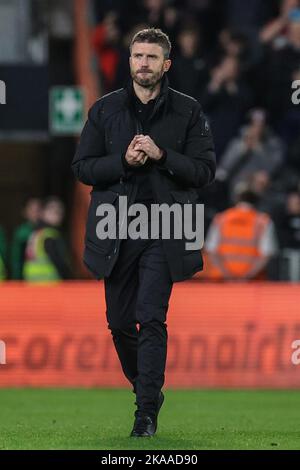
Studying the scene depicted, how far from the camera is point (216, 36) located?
20.1m

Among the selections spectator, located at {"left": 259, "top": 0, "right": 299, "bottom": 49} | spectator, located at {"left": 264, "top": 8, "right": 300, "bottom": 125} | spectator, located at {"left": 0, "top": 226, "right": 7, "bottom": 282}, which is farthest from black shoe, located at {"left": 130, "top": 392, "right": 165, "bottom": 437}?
spectator, located at {"left": 259, "top": 0, "right": 299, "bottom": 49}

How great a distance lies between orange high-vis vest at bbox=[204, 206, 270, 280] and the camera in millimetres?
16500

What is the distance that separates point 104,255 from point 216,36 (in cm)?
1123

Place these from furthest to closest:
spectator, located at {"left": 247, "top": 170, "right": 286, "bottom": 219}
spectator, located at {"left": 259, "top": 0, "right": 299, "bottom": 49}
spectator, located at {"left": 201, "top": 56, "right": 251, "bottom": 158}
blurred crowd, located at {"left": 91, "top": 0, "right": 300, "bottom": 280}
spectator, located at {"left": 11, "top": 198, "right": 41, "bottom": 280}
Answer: spectator, located at {"left": 259, "top": 0, "right": 299, "bottom": 49}, spectator, located at {"left": 201, "top": 56, "right": 251, "bottom": 158}, blurred crowd, located at {"left": 91, "top": 0, "right": 300, "bottom": 280}, spectator, located at {"left": 11, "top": 198, "right": 41, "bottom": 280}, spectator, located at {"left": 247, "top": 170, "right": 286, "bottom": 219}

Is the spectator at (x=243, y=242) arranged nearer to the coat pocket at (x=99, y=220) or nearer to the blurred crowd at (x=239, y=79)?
the blurred crowd at (x=239, y=79)

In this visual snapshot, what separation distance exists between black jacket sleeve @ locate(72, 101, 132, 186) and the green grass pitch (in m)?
1.46

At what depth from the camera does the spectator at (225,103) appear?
18.7 meters

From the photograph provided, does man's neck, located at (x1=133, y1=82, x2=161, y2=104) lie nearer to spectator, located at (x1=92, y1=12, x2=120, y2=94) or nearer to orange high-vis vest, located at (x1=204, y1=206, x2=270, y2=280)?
orange high-vis vest, located at (x1=204, y1=206, x2=270, y2=280)

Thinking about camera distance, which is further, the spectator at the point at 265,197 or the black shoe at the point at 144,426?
the spectator at the point at 265,197

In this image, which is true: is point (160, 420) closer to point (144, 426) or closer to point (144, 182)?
point (144, 426)

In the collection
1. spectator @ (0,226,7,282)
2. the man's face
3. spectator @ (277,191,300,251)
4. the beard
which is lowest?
spectator @ (0,226,7,282)

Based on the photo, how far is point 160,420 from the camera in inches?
428

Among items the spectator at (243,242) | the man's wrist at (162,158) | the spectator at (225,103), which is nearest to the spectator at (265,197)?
the spectator at (243,242)
